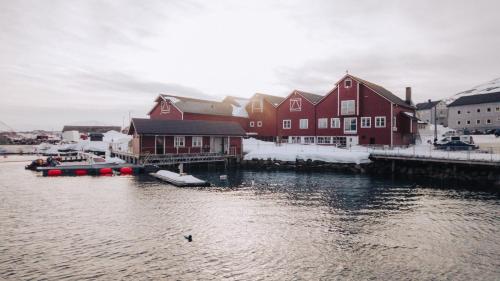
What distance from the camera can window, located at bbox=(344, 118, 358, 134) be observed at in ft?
180

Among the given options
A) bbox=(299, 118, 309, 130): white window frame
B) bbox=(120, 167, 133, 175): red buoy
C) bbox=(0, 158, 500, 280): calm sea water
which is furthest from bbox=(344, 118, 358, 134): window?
bbox=(120, 167, 133, 175): red buoy

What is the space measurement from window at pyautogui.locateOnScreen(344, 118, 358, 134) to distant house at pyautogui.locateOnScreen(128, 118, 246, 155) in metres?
17.9

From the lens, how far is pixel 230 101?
74.8 m

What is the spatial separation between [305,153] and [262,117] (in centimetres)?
1990

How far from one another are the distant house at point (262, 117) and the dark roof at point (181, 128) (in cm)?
1129

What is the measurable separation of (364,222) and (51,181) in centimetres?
3250

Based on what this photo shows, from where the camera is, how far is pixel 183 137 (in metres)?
48.1

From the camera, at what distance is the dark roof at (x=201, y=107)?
61406mm

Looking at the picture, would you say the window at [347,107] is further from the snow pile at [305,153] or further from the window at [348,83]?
the snow pile at [305,153]

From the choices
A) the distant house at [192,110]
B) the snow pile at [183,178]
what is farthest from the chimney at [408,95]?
the snow pile at [183,178]

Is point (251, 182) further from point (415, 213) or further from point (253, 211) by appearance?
point (415, 213)

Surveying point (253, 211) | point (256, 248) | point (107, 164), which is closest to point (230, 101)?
point (107, 164)

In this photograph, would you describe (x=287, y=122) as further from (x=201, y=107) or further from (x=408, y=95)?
(x=408, y=95)

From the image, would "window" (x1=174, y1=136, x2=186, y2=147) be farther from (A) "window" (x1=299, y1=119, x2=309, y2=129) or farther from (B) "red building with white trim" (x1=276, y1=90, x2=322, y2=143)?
(A) "window" (x1=299, y1=119, x2=309, y2=129)
